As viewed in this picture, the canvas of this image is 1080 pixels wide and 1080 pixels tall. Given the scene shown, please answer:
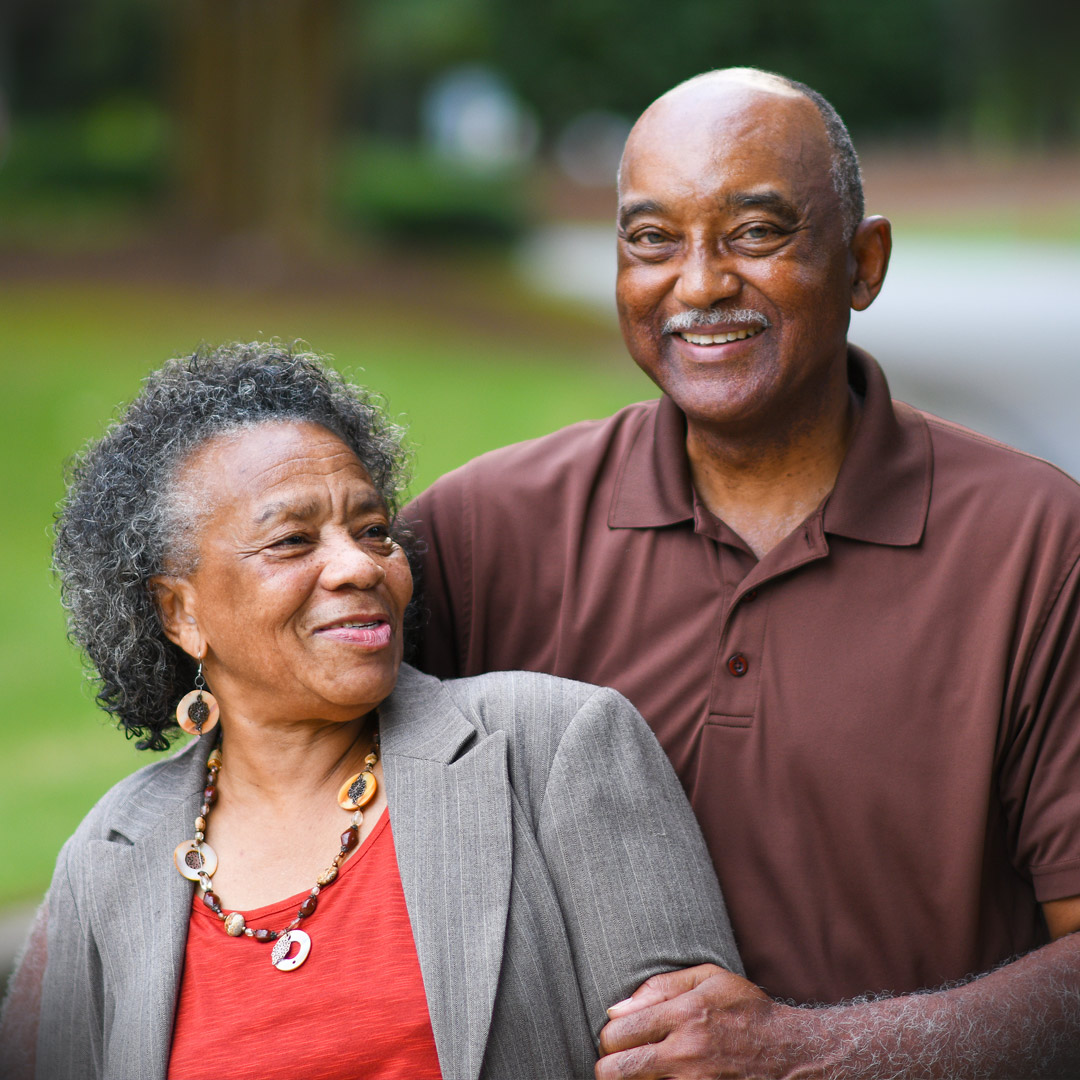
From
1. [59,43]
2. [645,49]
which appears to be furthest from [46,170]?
[645,49]

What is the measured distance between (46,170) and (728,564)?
21.3 metres

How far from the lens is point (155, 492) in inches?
105

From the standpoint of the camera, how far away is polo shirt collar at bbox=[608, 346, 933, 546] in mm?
2754

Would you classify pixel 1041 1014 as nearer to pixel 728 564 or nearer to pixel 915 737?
pixel 915 737

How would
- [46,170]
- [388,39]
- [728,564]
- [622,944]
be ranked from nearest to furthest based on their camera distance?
1. [622,944]
2. [728,564]
3. [46,170]
4. [388,39]

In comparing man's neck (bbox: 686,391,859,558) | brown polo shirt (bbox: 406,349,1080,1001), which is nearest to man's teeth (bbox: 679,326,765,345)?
man's neck (bbox: 686,391,859,558)

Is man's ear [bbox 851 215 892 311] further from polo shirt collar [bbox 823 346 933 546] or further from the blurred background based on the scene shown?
the blurred background

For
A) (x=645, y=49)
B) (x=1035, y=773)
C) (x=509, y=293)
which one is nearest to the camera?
(x=1035, y=773)

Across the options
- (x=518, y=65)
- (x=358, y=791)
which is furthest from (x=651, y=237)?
(x=518, y=65)

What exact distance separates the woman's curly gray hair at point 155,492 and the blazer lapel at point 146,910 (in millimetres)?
171

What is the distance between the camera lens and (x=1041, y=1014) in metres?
2.53

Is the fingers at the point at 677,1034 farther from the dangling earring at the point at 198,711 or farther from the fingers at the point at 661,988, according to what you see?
the dangling earring at the point at 198,711

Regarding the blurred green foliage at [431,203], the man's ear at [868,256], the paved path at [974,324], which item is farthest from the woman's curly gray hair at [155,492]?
the blurred green foliage at [431,203]

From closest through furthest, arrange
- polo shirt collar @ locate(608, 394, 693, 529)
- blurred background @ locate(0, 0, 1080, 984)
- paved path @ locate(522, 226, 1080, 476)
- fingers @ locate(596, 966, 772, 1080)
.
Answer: fingers @ locate(596, 966, 772, 1080), polo shirt collar @ locate(608, 394, 693, 529), blurred background @ locate(0, 0, 1080, 984), paved path @ locate(522, 226, 1080, 476)
